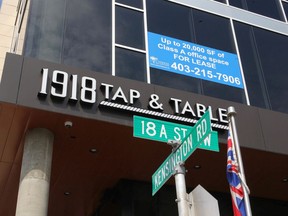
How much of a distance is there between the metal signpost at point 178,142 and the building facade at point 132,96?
8.64 ft

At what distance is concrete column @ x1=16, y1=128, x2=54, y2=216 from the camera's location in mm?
9102

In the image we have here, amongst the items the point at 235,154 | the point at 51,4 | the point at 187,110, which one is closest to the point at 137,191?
the point at 187,110

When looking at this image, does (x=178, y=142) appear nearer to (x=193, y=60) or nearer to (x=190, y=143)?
(x=190, y=143)

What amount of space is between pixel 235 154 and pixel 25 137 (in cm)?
544

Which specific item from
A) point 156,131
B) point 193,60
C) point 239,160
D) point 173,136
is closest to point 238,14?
point 193,60

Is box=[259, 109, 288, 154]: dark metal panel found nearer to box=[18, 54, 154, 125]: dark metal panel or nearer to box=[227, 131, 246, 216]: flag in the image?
box=[18, 54, 154, 125]: dark metal panel

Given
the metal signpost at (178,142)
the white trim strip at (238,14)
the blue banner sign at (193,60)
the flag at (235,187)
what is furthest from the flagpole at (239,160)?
the white trim strip at (238,14)

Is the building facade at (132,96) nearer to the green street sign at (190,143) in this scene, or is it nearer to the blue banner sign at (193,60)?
the blue banner sign at (193,60)

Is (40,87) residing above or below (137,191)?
above

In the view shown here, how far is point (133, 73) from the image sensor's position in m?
11.4

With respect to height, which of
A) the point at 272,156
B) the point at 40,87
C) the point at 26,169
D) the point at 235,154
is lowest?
the point at 235,154

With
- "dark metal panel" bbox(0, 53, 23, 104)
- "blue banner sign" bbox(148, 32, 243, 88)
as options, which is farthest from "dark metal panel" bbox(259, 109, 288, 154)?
"dark metal panel" bbox(0, 53, 23, 104)

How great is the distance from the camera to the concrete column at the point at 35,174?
29.9 ft

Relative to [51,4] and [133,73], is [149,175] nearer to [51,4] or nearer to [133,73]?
[133,73]
